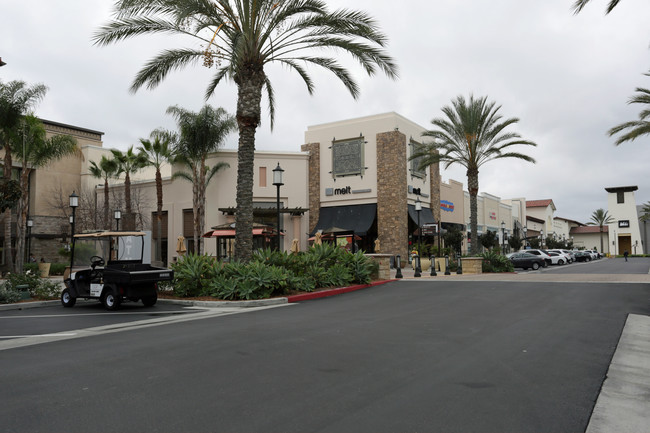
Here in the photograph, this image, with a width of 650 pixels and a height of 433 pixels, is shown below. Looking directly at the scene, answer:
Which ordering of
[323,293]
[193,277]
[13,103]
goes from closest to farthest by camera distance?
[193,277] < [323,293] < [13,103]

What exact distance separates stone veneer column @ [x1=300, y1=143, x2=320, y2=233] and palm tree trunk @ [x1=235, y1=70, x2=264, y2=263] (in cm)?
2347

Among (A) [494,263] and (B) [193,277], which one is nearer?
(B) [193,277]

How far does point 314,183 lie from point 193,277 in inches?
1027

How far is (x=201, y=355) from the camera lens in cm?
665

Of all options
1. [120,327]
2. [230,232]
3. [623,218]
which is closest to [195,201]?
[230,232]

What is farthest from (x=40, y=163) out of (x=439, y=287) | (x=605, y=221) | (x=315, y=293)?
(x=605, y=221)

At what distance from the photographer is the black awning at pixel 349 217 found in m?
37.3

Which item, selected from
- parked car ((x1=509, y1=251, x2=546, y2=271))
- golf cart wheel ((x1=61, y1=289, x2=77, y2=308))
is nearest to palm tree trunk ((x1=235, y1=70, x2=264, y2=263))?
golf cart wheel ((x1=61, y1=289, x2=77, y2=308))

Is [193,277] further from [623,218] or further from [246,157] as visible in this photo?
[623,218]

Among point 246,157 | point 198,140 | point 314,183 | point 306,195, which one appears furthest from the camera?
point 314,183

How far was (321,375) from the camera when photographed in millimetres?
5609

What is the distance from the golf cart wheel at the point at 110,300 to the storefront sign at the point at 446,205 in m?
36.2

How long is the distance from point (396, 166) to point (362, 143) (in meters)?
3.44

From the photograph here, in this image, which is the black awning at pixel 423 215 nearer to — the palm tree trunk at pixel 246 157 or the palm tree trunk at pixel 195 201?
the palm tree trunk at pixel 195 201
